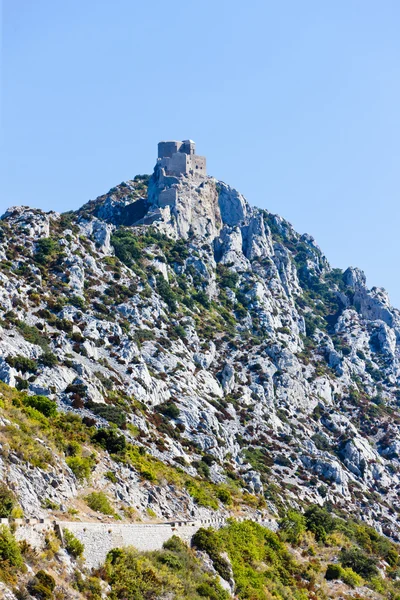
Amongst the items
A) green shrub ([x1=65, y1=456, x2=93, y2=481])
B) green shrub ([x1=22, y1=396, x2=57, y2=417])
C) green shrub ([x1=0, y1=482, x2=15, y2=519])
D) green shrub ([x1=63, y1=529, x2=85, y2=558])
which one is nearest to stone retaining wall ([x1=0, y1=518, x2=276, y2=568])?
green shrub ([x1=63, y1=529, x2=85, y2=558])

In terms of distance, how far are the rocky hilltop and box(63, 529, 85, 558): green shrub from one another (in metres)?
3.00

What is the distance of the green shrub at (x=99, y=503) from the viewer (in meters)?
43.1

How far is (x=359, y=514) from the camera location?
10438cm

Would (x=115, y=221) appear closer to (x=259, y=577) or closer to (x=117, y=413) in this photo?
(x=117, y=413)

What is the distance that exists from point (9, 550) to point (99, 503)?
14878 millimetres

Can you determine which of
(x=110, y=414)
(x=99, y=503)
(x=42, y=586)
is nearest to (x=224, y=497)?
(x=110, y=414)

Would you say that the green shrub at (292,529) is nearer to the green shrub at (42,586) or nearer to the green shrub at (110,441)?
the green shrub at (110,441)

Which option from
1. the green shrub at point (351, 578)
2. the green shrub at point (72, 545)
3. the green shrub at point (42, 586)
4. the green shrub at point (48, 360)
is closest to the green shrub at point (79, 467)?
the green shrub at point (72, 545)

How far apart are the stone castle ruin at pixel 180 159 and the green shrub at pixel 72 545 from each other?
140219 millimetres

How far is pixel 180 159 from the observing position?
170125 millimetres

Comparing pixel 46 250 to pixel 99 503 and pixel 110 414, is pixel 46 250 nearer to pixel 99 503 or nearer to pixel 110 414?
pixel 110 414

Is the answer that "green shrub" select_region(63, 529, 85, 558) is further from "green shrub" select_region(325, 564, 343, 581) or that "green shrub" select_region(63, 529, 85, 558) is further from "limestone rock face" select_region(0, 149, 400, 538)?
"green shrub" select_region(325, 564, 343, 581)

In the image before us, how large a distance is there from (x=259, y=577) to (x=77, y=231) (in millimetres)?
90586

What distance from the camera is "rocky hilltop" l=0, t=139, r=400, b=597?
56625mm
